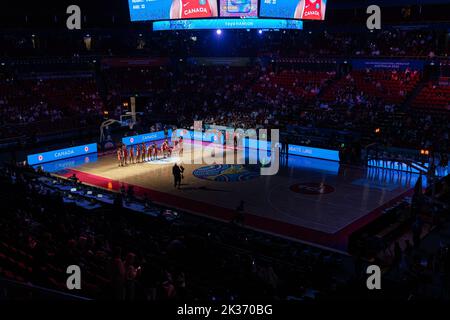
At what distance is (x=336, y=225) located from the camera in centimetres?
1836

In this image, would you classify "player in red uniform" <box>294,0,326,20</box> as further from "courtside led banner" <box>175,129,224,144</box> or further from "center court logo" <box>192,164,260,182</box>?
"courtside led banner" <box>175,129,224,144</box>

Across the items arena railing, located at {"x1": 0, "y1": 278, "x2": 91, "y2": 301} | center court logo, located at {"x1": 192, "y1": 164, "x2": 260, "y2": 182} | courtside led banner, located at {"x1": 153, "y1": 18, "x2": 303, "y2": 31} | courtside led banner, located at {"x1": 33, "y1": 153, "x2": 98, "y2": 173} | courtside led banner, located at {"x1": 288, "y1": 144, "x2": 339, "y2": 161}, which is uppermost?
courtside led banner, located at {"x1": 153, "y1": 18, "x2": 303, "y2": 31}

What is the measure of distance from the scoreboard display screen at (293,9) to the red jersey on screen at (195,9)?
287cm

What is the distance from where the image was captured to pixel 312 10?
2791cm

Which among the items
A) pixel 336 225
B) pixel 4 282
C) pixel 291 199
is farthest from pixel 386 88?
pixel 4 282

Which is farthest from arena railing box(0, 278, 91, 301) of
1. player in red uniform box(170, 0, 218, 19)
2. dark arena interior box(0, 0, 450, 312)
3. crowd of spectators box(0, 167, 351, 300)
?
player in red uniform box(170, 0, 218, 19)

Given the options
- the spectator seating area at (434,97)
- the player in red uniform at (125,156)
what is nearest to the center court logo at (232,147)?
the player in red uniform at (125,156)

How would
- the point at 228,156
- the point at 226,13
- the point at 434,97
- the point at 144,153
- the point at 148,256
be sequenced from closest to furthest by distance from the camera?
the point at 148,256
the point at 226,13
the point at 144,153
the point at 228,156
the point at 434,97

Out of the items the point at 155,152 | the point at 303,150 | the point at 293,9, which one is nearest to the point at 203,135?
the point at 155,152

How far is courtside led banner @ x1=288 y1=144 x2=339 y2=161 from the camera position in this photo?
29.4 meters

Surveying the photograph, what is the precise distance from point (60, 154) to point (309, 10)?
55.6 ft

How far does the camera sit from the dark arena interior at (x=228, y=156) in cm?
1086

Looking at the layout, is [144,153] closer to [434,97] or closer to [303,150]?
[303,150]

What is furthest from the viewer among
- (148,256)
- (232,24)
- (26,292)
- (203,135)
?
(203,135)
